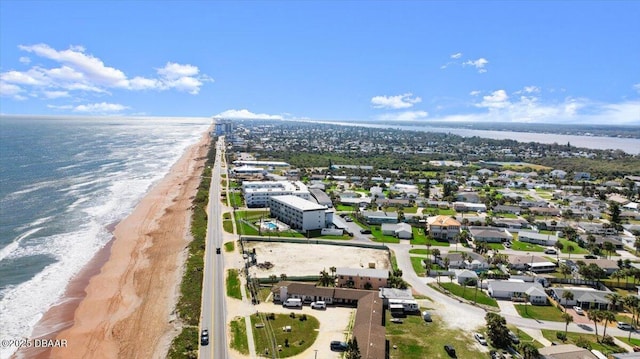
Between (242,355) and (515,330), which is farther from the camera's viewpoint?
(515,330)

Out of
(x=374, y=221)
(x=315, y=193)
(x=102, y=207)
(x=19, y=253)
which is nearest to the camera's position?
(x=19, y=253)

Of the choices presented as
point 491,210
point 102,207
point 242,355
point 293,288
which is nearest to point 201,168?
point 102,207

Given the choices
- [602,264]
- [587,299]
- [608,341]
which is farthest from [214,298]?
[602,264]

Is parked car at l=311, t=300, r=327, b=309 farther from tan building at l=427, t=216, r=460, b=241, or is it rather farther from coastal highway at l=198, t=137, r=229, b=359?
tan building at l=427, t=216, r=460, b=241

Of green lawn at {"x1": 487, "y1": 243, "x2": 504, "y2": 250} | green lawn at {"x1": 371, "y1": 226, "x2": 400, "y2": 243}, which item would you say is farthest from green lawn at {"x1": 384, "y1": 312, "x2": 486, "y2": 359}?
green lawn at {"x1": 487, "y1": 243, "x2": 504, "y2": 250}

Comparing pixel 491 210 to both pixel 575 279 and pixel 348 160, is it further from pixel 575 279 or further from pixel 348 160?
pixel 348 160

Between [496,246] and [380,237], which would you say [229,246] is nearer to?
[380,237]
